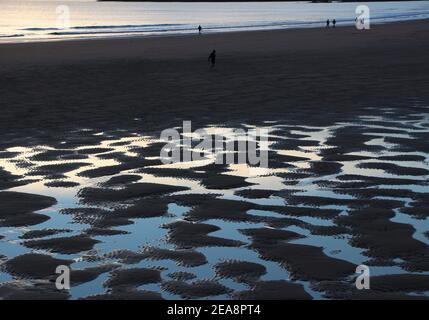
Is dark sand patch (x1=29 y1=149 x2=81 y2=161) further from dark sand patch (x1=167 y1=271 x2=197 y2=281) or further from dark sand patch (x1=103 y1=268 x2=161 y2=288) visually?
dark sand patch (x1=167 y1=271 x2=197 y2=281)

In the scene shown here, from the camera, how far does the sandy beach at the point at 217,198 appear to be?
6359mm

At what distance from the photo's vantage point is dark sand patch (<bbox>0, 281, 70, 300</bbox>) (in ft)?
19.4

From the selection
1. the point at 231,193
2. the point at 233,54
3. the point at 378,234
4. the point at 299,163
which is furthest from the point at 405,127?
the point at 233,54

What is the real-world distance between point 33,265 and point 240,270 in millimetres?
1802

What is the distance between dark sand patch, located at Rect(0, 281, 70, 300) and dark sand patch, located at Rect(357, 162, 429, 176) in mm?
5677

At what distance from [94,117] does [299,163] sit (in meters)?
6.71

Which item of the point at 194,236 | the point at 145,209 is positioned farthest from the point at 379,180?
the point at 194,236

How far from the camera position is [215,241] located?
738 centimetres

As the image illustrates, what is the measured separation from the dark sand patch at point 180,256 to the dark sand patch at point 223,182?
2.68m

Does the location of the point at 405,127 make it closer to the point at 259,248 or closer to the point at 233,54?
the point at 259,248

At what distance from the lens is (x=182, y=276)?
6379 millimetres

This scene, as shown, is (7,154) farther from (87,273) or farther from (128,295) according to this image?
(128,295)

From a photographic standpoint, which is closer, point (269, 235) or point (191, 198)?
point (269, 235)

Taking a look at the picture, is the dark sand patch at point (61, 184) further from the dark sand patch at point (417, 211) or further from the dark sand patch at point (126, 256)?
the dark sand patch at point (417, 211)
